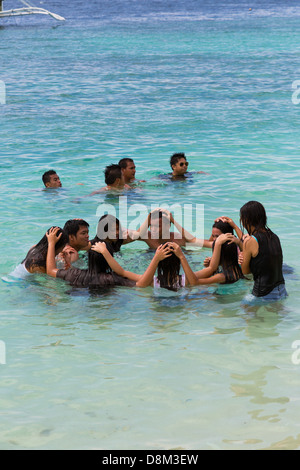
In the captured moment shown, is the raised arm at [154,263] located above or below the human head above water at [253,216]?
below

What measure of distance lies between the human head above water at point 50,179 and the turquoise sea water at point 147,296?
19cm

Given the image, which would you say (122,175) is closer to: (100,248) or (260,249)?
(100,248)

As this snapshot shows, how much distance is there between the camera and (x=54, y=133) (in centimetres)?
1831

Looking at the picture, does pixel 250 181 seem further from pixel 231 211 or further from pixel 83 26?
pixel 83 26

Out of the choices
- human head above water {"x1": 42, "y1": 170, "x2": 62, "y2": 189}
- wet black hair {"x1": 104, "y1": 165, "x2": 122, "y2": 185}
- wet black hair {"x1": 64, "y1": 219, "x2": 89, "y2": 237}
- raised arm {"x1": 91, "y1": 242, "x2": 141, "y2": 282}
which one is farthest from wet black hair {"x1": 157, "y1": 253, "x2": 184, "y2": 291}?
human head above water {"x1": 42, "y1": 170, "x2": 62, "y2": 189}

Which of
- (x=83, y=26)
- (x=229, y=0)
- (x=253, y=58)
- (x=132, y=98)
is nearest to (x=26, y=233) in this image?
(x=132, y=98)

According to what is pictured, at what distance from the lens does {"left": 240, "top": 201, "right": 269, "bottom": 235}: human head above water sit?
6.60m

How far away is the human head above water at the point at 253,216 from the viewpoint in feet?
21.6

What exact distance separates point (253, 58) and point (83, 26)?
28045 millimetres

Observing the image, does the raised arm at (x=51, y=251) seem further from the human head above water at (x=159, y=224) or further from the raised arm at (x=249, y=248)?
the raised arm at (x=249, y=248)

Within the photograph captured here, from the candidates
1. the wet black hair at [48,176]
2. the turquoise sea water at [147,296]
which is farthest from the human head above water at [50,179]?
the turquoise sea water at [147,296]

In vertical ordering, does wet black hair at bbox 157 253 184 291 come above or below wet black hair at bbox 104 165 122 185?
below

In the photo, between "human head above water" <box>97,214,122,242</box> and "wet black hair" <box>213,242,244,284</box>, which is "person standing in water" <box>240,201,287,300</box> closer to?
"wet black hair" <box>213,242,244,284</box>

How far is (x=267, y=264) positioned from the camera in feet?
22.3
